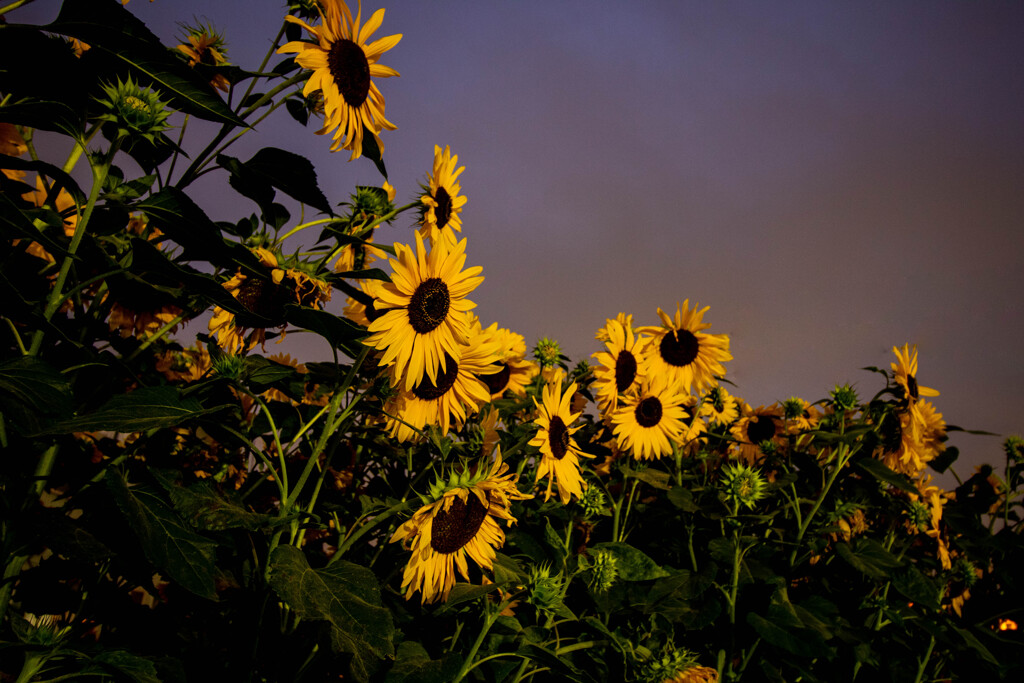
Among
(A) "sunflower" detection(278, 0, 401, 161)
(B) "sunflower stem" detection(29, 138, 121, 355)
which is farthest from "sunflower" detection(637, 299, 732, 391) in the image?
(B) "sunflower stem" detection(29, 138, 121, 355)

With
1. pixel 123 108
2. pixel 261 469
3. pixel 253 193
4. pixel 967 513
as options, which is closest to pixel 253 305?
pixel 253 193

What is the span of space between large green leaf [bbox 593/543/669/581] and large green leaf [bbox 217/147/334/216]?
4.40 feet

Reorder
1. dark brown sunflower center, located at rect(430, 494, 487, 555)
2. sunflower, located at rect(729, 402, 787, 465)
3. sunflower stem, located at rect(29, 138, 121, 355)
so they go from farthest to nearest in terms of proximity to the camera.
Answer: sunflower, located at rect(729, 402, 787, 465), dark brown sunflower center, located at rect(430, 494, 487, 555), sunflower stem, located at rect(29, 138, 121, 355)

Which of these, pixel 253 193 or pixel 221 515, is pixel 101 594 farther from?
pixel 253 193

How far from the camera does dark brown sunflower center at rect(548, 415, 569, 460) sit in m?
1.63

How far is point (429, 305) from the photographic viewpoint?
1371mm

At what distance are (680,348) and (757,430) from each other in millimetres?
774

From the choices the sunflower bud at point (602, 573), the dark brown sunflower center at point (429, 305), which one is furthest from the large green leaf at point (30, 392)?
the sunflower bud at point (602, 573)

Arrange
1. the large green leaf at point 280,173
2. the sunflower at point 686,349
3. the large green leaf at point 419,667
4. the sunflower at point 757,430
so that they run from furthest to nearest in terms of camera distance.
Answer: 1. the sunflower at point 757,430
2. the sunflower at point 686,349
3. the large green leaf at point 280,173
4. the large green leaf at point 419,667

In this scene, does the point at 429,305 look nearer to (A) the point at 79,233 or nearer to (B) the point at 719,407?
(A) the point at 79,233

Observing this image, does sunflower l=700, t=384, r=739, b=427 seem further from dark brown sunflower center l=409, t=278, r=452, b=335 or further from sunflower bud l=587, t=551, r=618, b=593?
dark brown sunflower center l=409, t=278, r=452, b=335

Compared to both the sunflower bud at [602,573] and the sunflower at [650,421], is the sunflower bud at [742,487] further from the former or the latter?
the sunflower bud at [602,573]

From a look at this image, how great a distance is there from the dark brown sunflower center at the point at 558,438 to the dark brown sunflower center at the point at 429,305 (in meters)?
0.47

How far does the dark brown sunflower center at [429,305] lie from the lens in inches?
53.6
